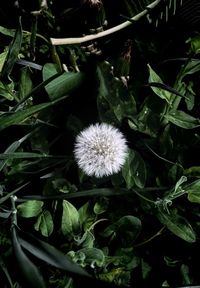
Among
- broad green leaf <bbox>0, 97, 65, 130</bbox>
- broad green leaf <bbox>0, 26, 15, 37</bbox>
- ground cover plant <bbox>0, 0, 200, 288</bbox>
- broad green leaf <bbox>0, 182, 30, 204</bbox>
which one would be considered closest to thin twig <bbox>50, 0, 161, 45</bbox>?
ground cover plant <bbox>0, 0, 200, 288</bbox>

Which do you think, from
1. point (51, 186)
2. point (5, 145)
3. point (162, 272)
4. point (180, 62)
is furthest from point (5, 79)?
point (162, 272)

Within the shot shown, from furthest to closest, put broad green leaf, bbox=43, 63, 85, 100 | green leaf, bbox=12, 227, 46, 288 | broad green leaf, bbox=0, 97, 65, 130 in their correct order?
broad green leaf, bbox=43, 63, 85, 100 → broad green leaf, bbox=0, 97, 65, 130 → green leaf, bbox=12, 227, 46, 288

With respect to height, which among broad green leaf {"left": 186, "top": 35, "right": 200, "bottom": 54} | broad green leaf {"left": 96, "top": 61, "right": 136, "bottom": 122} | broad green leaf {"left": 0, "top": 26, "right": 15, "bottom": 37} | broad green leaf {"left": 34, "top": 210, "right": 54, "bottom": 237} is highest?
broad green leaf {"left": 0, "top": 26, "right": 15, "bottom": 37}

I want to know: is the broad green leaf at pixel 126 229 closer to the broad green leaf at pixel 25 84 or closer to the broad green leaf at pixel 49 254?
the broad green leaf at pixel 49 254

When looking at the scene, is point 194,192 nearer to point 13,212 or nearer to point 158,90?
point 158,90

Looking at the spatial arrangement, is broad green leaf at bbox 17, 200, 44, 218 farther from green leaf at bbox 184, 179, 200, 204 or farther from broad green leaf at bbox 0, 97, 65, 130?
green leaf at bbox 184, 179, 200, 204

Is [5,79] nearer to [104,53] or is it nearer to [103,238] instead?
[104,53]

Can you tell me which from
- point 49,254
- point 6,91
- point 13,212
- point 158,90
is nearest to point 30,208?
point 13,212

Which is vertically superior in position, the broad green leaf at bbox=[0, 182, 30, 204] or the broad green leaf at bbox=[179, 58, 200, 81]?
the broad green leaf at bbox=[179, 58, 200, 81]

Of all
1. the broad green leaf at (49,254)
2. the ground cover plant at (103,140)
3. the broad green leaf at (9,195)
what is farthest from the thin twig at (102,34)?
the broad green leaf at (49,254)
